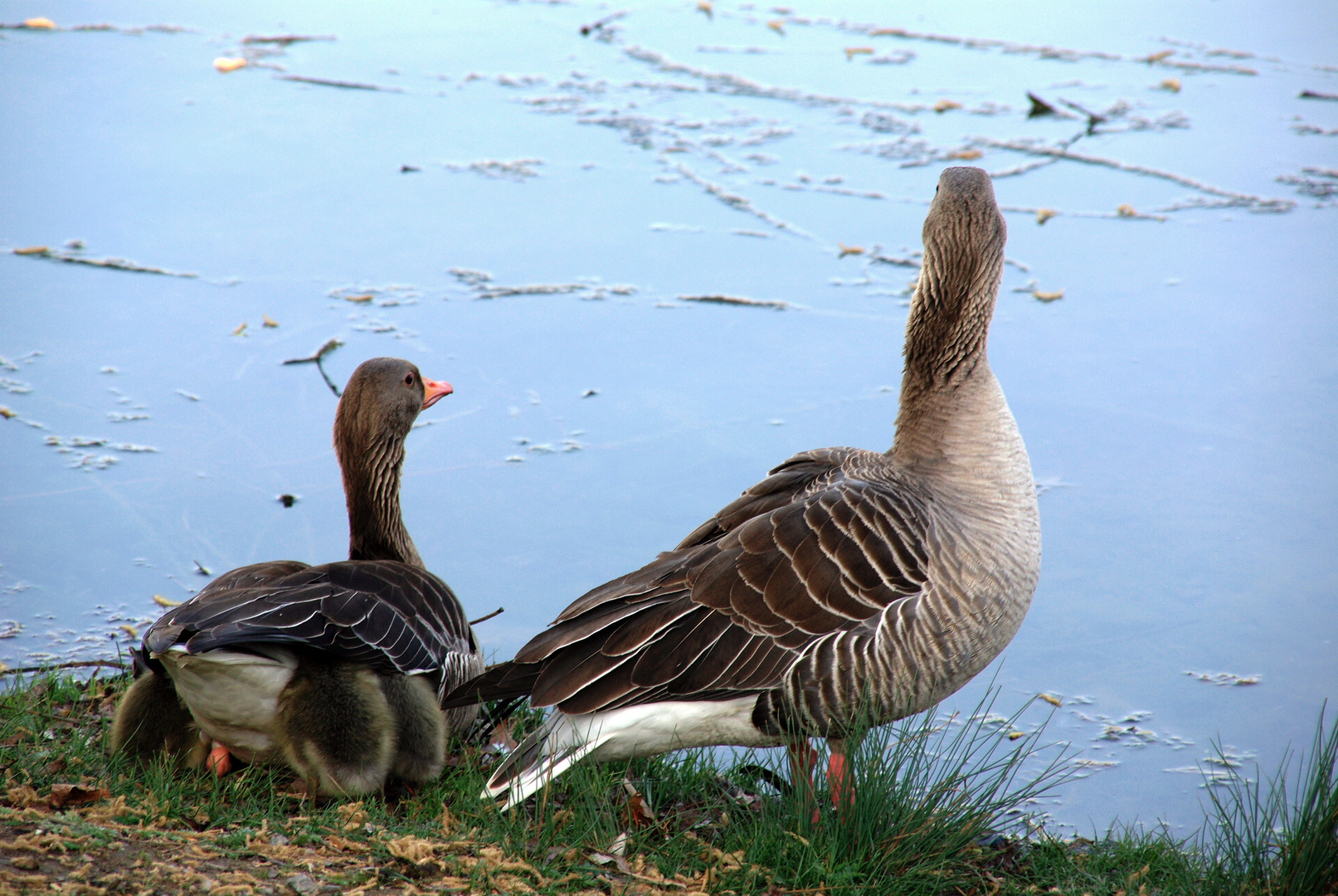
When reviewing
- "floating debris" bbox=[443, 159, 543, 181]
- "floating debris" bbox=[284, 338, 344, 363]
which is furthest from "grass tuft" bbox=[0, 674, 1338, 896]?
"floating debris" bbox=[443, 159, 543, 181]

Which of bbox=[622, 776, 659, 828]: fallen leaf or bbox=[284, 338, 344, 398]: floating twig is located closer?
bbox=[622, 776, 659, 828]: fallen leaf

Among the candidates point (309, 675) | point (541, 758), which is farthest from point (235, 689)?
point (541, 758)

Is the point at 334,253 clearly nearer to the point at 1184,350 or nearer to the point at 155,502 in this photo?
the point at 155,502

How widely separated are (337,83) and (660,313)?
532 cm

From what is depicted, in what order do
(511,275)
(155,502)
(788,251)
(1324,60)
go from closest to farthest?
1. (155,502)
2. (511,275)
3. (788,251)
4. (1324,60)

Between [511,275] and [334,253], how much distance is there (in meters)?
1.29

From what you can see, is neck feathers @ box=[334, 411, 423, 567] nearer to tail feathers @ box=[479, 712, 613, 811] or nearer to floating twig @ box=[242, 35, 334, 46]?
tail feathers @ box=[479, 712, 613, 811]

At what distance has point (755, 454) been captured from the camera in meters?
6.11

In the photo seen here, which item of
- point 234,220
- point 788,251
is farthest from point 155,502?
point 788,251

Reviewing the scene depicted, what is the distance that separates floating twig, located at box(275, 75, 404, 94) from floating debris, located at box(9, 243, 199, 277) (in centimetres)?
377

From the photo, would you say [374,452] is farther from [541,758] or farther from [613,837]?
[613,837]

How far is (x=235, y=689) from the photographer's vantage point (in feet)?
10.5

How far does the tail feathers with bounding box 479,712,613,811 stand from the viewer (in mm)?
3205

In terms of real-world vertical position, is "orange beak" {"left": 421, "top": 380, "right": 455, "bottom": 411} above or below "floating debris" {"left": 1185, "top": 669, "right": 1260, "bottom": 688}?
above
